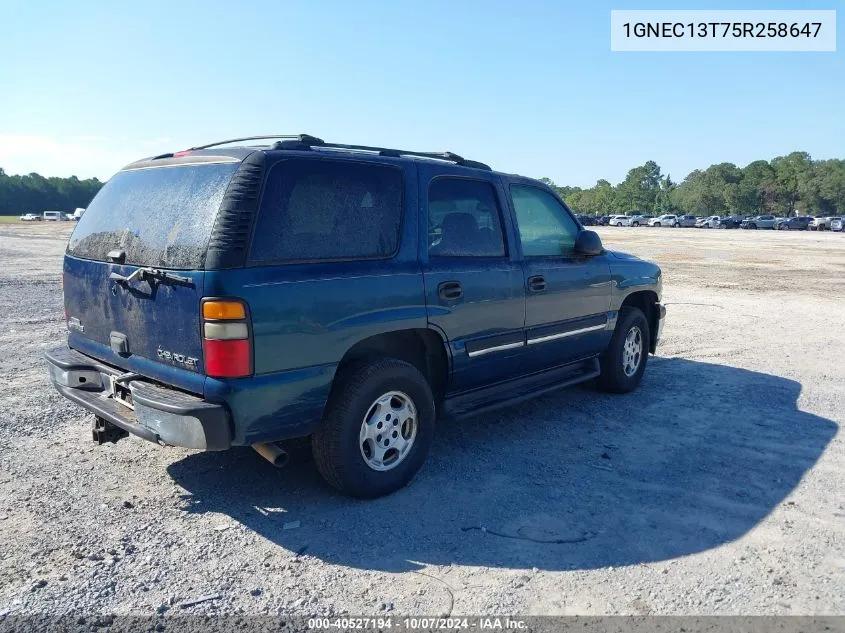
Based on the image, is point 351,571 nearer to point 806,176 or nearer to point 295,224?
point 295,224

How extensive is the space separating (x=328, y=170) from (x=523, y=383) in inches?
88.4

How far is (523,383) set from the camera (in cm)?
496

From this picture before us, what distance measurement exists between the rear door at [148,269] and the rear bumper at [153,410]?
86mm

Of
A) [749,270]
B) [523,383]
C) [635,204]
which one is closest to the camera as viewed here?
[523,383]

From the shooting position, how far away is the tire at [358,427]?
3609 millimetres

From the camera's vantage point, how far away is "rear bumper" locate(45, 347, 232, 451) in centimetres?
318

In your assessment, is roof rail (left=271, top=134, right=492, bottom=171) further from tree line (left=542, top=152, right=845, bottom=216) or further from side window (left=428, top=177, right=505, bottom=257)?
tree line (left=542, top=152, right=845, bottom=216)

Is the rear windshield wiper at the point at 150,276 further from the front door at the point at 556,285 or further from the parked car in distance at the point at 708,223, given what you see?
the parked car in distance at the point at 708,223

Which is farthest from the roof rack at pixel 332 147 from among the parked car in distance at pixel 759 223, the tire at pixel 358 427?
the parked car in distance at pixel 759 223

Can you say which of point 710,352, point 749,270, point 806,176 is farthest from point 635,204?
point 710,352

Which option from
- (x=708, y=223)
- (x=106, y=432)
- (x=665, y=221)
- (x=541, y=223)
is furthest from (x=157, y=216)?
(x=665, y=221)

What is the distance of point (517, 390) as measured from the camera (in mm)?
4883

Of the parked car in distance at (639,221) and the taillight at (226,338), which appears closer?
the taillight at (226,338)

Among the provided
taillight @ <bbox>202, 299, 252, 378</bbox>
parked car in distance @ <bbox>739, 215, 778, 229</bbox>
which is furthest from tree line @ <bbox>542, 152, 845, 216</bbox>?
taillight @ <bbox>202, 299, 252, 378</bbox>
